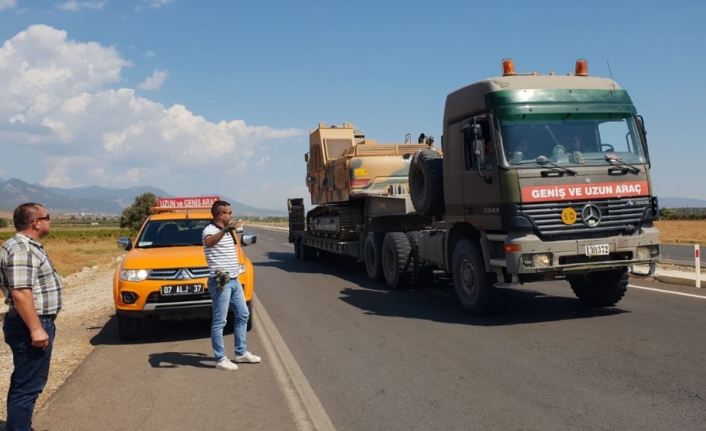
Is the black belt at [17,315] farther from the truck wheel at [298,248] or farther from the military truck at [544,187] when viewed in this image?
the truck wheel at [298,248]

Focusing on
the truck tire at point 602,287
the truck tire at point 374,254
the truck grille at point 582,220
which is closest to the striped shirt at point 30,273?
the truck grille at point 582,220

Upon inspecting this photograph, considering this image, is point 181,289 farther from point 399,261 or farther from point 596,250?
point 596,250

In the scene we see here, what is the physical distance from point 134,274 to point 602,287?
6842 millimetres

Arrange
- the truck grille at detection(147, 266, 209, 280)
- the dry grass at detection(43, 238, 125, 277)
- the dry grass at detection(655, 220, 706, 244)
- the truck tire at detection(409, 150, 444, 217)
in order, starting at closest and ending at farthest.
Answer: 1. the truck grille at detection(147, 266, 209, 280)
2. the truck tire at detection(409, 150, 444, 217)
3. the dry grass at detection(43, 238, 125, 277)
4. the dry grass at detection(655, 220, 706, 244)

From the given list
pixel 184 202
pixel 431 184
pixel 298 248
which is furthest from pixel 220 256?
pixel 298 248

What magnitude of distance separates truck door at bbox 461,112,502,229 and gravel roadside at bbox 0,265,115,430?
555 cm

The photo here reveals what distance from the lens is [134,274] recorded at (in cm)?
797

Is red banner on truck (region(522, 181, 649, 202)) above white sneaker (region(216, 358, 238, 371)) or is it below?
above

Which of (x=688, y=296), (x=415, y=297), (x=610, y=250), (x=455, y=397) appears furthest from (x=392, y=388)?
(x=688, y=296)

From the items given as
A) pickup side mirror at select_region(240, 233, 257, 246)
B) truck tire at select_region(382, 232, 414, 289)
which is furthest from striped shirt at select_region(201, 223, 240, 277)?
truck tire at select_region(382, 232, 414, 289)

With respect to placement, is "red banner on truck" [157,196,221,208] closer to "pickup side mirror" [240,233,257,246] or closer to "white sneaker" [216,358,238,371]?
"pickup side mirror" [240,233,257,246]

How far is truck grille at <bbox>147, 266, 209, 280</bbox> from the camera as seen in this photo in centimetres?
797

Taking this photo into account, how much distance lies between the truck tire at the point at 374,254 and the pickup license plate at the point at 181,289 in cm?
610

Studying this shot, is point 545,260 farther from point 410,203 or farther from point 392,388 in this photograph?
point 410,203
